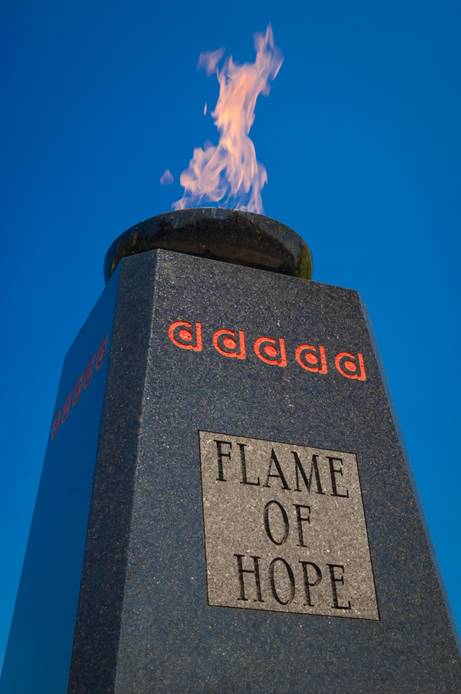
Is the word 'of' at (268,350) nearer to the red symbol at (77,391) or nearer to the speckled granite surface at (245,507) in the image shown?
the speckled granite surface at (245,507)

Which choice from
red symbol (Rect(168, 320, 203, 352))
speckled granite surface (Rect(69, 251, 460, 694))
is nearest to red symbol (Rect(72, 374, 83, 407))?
speckled granite surface (Rect(69, 251, 460, 694))

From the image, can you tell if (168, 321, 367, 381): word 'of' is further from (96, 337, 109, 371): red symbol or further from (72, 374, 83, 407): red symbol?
(72, 374, 83, 407): red symbol

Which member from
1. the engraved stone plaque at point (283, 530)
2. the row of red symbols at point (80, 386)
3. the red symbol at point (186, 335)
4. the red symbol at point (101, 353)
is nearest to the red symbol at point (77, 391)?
the row of red symbols at point (80, 386)

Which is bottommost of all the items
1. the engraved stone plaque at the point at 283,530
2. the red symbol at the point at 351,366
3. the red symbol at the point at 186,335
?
the engraved stone plaque at the point at 283,530

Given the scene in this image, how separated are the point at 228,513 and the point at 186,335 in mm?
830

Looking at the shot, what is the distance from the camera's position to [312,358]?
4336mm

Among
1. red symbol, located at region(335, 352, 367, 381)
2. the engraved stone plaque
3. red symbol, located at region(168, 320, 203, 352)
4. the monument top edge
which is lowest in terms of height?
the engraved stone plaque

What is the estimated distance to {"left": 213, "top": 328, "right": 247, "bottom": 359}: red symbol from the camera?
13.6 feet

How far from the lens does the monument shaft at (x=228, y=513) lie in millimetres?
Result: 3430

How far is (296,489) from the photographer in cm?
392

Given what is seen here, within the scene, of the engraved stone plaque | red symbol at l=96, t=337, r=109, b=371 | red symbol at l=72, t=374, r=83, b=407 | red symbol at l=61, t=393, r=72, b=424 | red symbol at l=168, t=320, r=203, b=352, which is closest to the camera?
the engraved stone plaque

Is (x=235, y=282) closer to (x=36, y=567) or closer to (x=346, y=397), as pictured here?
(x=346, y=397)

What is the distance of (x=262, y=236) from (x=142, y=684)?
88.8 inches

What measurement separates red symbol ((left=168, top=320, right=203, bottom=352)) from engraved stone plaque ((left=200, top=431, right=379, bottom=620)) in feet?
1.40
